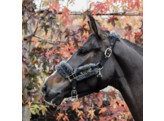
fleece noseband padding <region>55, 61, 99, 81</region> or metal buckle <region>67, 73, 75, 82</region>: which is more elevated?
fleece noseband padding <region>55, 61, 99, 81</region>

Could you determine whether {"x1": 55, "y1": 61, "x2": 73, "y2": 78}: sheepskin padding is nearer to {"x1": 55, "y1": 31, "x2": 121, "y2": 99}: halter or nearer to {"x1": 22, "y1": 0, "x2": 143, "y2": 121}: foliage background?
{"x1": 55, "y1": 31, "x2": 121, "y2": 99}: halter

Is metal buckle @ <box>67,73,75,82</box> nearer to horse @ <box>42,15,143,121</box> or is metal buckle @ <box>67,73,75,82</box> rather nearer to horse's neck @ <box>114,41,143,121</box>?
horse @ <box>42,15,143,121</box>

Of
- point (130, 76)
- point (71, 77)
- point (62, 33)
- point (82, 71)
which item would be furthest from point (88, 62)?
point (62, 33)

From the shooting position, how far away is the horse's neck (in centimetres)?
189

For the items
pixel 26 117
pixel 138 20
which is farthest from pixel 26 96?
pixel 138 20

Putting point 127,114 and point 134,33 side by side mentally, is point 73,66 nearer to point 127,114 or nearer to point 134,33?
point 134,33

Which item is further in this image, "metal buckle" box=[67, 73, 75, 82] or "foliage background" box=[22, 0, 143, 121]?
"foliage background" box=[22, 0, 143, 121]

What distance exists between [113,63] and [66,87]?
1.74 feet

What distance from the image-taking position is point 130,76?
1.91 meters

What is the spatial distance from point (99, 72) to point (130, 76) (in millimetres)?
321

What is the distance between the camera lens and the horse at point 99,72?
73.3 inches

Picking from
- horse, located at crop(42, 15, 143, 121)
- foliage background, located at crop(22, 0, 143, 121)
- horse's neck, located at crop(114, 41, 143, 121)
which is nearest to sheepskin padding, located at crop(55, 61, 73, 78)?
horse, located at crop(42, 15, 143, 121)

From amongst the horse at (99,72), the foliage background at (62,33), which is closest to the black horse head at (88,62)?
the horse at (99,72)

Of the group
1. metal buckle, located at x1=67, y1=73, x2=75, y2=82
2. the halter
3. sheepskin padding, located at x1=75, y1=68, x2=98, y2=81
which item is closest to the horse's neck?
the halter
